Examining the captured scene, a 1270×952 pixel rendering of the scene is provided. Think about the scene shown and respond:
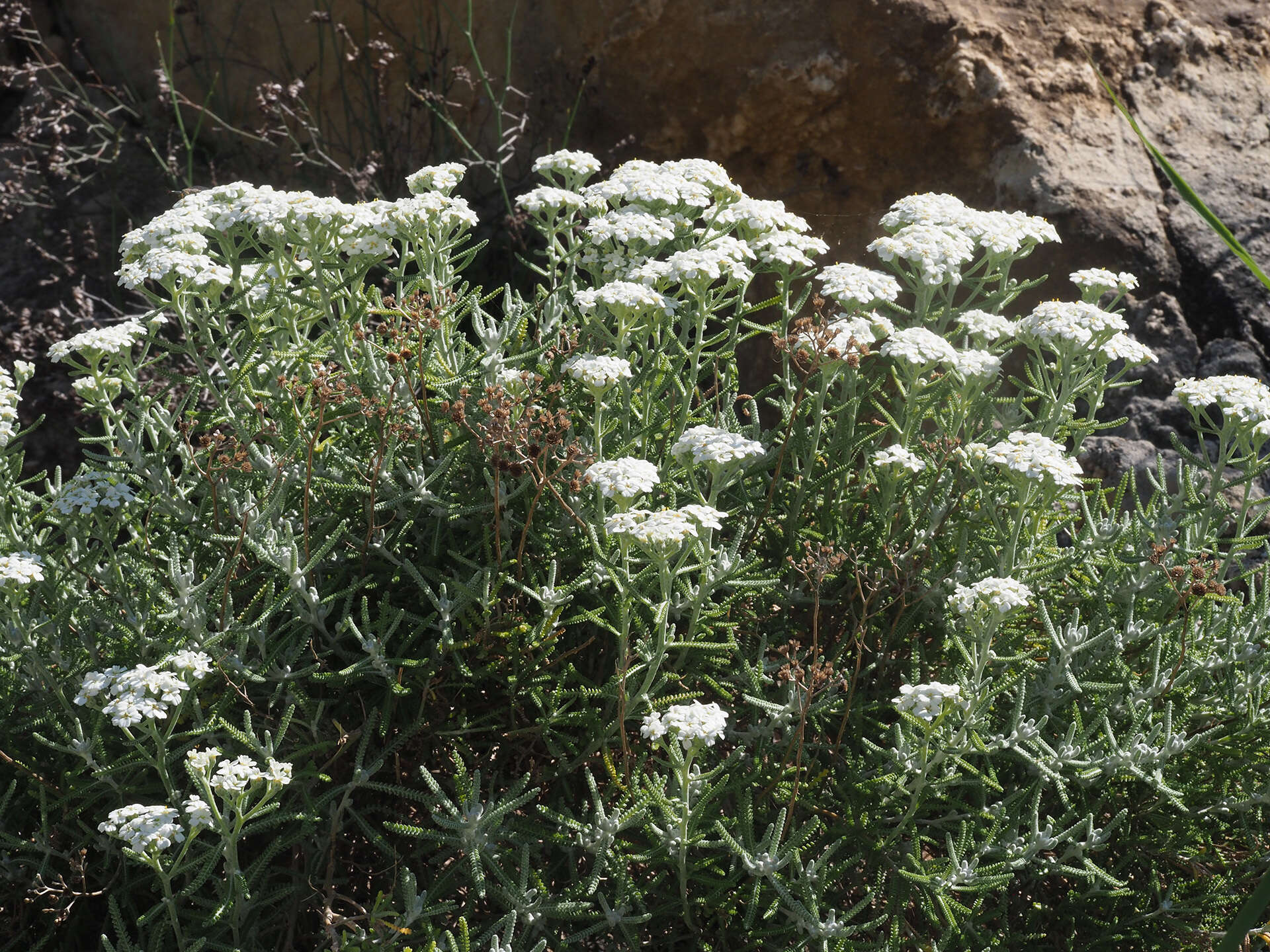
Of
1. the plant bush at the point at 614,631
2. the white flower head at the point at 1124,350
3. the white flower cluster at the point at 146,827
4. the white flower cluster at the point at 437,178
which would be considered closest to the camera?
the white flower cluster at the point at 146,827

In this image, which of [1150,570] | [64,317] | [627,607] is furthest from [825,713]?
[64,317]

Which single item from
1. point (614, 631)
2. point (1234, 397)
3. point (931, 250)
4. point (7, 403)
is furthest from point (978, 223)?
point (7, 403)

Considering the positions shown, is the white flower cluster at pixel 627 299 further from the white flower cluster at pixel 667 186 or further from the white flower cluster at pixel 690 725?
the white flower cluster at pixel 690 725

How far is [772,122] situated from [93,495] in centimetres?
319

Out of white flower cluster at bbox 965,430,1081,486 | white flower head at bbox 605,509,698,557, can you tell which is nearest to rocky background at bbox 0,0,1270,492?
white flower cluster at bbox 965,430,1081,486

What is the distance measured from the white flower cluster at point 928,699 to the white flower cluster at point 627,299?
95 cm

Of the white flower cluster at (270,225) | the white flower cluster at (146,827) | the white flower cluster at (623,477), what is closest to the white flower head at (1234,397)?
the white flower cluster at (623,477)

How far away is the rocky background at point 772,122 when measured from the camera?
14.1 feet

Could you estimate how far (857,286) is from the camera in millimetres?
2725

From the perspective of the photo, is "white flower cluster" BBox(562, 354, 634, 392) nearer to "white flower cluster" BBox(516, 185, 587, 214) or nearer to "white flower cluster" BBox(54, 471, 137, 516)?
"white flower cluster" BBox(516, 185, 587, 214)

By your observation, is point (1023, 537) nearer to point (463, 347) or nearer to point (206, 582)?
point (463, 347)

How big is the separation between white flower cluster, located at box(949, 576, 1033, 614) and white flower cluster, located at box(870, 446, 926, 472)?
0.32 metres

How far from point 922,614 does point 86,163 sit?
5.24 metres

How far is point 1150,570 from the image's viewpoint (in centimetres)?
279
